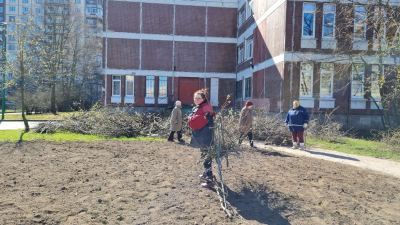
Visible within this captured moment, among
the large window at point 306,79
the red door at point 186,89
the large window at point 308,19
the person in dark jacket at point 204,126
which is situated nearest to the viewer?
the person in dark jacket at point 204,126

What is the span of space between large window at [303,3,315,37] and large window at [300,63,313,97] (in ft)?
6.19

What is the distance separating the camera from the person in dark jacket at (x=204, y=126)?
5352 mm

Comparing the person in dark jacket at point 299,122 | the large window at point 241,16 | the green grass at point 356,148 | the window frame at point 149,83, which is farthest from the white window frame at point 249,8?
the person in dark jacket at point 299,122

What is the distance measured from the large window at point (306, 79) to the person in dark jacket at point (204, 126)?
42.4ft

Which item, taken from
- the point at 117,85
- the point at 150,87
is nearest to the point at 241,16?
the point at 150,87

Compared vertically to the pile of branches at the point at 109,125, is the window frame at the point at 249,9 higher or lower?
higher

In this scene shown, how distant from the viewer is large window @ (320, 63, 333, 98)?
17.0m

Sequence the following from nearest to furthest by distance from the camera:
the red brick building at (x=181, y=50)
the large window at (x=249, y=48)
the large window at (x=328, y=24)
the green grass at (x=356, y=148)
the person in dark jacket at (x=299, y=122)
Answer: the green grass at (x=356, y=148) → the person in dark jacket at (x=299, y=122) → the large window at (x=328, y=24) → the large window at (x=249, y=48) → the red brick building at (x=181, y=50)

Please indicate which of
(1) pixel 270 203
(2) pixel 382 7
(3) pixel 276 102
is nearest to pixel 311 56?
(3) pixel 276 102

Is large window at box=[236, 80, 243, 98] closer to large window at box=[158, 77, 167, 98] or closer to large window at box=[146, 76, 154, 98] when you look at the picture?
large window at box=[158, 77, 167, 98]

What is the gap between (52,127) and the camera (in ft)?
44.9

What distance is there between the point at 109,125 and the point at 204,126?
8.58 m

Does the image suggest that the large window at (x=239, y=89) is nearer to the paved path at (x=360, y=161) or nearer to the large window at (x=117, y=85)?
the large window at (x=117, y=85)

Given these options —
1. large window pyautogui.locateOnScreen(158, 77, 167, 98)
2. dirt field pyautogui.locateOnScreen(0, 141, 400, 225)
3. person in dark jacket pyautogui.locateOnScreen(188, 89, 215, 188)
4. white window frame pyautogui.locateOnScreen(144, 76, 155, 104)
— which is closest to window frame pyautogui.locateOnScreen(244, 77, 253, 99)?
large window pyautogui.locateOnScreen(158, 77, 167, 98)
